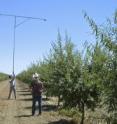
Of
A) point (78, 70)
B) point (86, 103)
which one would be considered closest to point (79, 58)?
point (78, 70)

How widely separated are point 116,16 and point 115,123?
238 centimetres

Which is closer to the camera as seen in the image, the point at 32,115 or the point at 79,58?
the point at 79,58

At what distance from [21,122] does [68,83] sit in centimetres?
268

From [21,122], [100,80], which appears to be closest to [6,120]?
[21,122]

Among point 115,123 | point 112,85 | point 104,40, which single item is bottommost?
point 115,123

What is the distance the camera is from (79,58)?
19.4m

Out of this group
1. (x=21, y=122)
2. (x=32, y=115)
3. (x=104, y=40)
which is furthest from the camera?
(x=32, y=115)

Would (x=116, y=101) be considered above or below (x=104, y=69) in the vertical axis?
below

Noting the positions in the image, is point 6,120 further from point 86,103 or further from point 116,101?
point 116,101

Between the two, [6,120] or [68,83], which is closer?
[68,83]

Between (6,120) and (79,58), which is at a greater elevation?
(79,58)

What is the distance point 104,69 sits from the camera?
10.8 meters

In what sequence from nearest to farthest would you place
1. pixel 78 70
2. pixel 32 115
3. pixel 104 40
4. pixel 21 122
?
pixel 104 40
pixel 78 70
pixel 21 122
pixel 32 115

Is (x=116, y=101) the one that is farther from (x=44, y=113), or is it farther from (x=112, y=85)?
(x=44, y=113)
